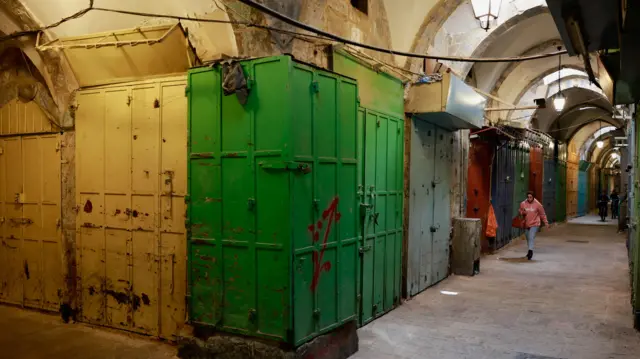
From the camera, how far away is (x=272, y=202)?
5008mm

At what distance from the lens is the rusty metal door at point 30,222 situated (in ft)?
23.9

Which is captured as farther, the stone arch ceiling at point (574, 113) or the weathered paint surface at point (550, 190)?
the weathered paint surface at point (550, 190)

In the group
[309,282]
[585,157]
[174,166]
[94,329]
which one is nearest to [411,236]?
[309,282]

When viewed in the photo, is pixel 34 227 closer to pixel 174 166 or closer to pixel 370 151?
pixel 174 166

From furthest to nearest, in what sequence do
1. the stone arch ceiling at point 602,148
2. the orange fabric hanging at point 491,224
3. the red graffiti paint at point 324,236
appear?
the stone arch ceiling at point 602,148 < the orange fabric hanging at point 491,224 < the red graffiti paint at point 324,236

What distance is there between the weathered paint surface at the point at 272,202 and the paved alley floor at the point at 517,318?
1.26 meters

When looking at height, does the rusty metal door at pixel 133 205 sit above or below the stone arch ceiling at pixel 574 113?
below

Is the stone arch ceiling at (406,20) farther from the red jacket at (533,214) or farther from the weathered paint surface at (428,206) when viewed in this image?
the red jacket at (533,214)

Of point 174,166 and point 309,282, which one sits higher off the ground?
Answer: point 174,166

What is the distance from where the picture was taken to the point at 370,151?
7.07 meters

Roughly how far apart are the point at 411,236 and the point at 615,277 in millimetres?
5310

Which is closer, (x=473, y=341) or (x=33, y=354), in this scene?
(x=33, y=354)

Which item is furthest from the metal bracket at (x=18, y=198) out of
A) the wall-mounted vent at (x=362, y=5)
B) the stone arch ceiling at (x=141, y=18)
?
the wall-mounted vent at (x=362, y=5)

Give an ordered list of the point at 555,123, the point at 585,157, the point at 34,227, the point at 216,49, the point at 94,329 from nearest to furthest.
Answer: the point at 216,49
the point at 94,329
the point at 34,227
the point at 555,123
the point at 585,157
